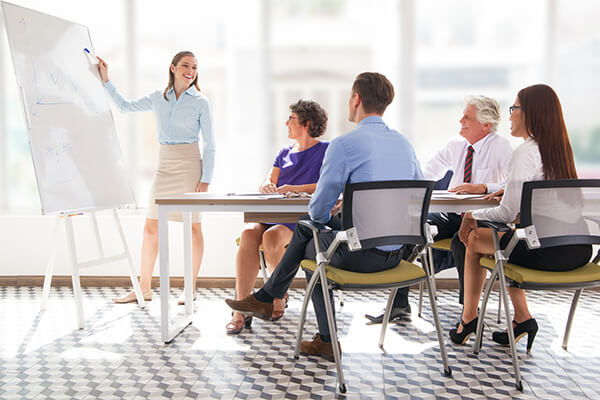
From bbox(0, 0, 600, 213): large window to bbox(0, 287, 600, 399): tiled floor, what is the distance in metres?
1.45

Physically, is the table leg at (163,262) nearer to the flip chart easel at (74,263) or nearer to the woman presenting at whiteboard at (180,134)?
the flip chart easel at (74,263)

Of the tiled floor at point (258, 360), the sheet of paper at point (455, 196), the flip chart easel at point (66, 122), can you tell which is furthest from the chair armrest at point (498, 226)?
the flip chart easel at point (66, 122)

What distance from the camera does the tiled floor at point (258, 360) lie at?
226 cm

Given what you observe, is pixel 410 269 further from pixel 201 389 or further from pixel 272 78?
pixel 272 78

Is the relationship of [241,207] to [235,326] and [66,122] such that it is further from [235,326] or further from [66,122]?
[66,122]

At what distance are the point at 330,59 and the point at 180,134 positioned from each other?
4.69ft

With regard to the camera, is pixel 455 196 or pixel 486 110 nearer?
pixel 455 196

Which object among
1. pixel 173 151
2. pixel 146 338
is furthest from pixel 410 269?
pixel 173 151

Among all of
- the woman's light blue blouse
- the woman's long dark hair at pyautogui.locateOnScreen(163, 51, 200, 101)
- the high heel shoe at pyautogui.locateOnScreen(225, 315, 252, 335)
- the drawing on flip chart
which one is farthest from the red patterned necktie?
the drawing on flip chart

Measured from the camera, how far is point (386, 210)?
2180 millimetres

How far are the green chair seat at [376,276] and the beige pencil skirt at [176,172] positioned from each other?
1459 mm

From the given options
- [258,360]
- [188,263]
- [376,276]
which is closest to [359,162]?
[376,276]

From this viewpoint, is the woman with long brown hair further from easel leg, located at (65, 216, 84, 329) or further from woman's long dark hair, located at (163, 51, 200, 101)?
easel leg, located at (65, 216, 84, 329)

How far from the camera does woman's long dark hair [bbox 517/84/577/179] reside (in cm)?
241
